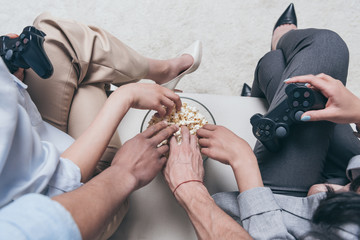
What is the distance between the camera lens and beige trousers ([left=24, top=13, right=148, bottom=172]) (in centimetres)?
70

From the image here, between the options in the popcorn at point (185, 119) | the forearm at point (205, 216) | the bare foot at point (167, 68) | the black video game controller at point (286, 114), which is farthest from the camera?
the bare foot at point (167, 68)

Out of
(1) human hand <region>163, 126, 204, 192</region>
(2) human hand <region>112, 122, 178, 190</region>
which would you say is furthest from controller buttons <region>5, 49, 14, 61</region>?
(1) human hand <region>163, 126, 204, 192</region>

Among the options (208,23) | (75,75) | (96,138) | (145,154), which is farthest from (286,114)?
(208,23)

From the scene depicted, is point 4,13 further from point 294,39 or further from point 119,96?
point 294,39

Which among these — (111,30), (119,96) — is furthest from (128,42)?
(119,96)

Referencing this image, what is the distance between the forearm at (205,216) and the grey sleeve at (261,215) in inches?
2.2

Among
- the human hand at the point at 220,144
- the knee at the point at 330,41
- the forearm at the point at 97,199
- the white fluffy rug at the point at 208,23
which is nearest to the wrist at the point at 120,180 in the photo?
the forearm at the point at 97,199

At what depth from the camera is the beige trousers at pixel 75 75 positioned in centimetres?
70

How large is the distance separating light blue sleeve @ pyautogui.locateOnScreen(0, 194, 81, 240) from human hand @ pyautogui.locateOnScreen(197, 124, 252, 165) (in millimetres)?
415

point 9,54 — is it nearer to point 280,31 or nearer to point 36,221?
point 36,221

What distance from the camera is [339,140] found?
0.76 meters

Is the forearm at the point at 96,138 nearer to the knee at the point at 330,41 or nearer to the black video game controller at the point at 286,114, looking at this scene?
the black video game controller at the point at 286,114

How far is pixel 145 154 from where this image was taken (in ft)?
2.12

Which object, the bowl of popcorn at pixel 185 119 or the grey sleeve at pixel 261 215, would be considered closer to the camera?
the grey sleeve at pixel 261 215
